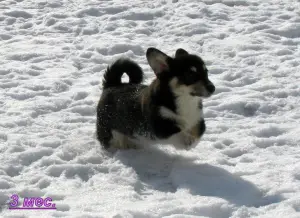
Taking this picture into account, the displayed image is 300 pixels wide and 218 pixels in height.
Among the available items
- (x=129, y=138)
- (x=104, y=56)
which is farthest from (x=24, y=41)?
(x=129, y=138)

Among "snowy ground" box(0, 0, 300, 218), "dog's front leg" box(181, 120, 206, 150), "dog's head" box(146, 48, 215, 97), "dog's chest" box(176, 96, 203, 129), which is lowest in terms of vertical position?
"snowy ground" box(0, 0, 300, 218)

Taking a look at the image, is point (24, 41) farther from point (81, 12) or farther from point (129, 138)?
point (129, 138)

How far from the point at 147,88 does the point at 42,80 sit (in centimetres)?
221

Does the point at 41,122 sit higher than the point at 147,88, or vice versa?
the point at 147,88

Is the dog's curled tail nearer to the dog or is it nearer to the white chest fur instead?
the dog

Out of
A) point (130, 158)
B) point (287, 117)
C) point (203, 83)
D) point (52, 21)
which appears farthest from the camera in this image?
point (52, 21)

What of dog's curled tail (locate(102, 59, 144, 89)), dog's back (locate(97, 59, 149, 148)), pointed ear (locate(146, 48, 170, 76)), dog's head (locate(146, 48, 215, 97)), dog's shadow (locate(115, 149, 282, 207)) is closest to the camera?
dog's shadow (locate(115, 149, 282, 207))

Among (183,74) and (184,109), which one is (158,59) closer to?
(183,74)

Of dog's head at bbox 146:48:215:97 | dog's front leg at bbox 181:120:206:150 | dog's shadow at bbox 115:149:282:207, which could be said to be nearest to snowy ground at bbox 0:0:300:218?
dog's shadow at bbox 115:149:282:207

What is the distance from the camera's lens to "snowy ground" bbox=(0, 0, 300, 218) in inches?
148

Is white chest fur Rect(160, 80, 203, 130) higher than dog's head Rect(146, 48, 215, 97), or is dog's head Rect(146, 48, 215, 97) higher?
dog's head Rect(146, 48, 215, 97)

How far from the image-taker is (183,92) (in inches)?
168

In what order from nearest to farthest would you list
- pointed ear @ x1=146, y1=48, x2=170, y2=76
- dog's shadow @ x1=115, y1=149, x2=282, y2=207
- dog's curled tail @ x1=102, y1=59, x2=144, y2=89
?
dog's shadow @ x1=115, y1=149, x2=282, y2=207 < pointed ear @ x1=146, y1=48, x2=170, y2=76 < dog's curled tail @ x1=102, y1=59, x2=144, y2=89

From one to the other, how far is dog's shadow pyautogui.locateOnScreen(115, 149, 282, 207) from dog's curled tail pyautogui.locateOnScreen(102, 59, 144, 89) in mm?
790
